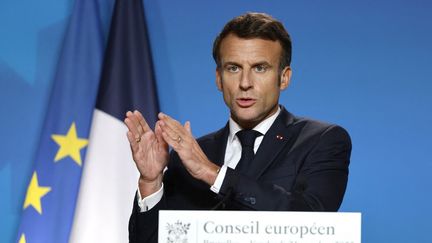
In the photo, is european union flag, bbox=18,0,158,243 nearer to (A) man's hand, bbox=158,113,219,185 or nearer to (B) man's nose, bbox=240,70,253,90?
(B) man's nose, bbox=240,70,253,90

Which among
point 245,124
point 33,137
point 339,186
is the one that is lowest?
point 339,186

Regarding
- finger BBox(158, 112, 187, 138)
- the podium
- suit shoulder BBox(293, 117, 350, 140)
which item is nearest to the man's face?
suit shoulder BBox(293, 117, 350, 140)

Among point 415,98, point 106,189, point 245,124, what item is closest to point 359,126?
point 415,98

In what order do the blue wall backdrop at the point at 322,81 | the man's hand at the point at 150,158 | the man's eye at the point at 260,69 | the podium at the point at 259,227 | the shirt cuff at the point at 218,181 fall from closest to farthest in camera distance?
the podium at the point at 259,227
the shirt cuff at the point at 218,181
the man's hand at the point at 150,158
the man's eye at the point at 260,69
the blue wall backdrop at the point at 322,81

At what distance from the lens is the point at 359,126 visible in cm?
327

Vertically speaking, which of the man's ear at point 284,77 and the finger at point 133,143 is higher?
the man's ear at point 284,77

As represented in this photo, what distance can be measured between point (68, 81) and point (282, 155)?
69.6 inches

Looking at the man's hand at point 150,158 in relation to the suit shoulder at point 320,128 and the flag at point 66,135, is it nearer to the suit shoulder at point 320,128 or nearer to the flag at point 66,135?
the suit shoulder at point 320,128

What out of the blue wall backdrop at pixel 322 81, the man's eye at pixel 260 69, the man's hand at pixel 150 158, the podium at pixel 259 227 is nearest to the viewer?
the podium at pixel 259 227

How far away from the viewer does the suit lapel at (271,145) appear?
183 cm

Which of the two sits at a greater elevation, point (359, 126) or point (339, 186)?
point (359, 126)

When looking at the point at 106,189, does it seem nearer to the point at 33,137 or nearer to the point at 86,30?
the point at 33,137

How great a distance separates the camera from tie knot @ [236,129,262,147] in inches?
75.0

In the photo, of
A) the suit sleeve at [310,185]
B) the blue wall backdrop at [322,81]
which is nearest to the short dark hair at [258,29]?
the suit sleeve at [310,185]
